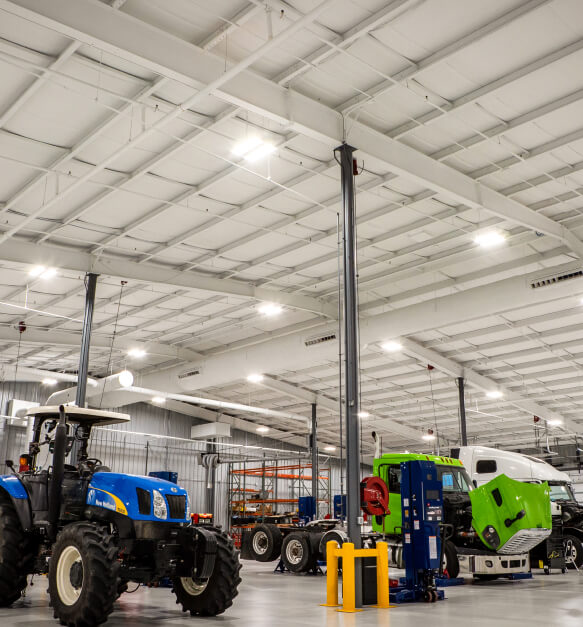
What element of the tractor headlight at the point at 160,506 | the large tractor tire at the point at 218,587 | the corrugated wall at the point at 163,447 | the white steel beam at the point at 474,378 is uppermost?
the white steel beam at the point at 474,378

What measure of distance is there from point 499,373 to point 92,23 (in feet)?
72.2

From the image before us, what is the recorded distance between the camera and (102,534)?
7805 mm

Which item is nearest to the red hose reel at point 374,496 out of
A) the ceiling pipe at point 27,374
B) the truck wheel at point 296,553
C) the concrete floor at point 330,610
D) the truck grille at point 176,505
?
the concrete floor at point 330,610

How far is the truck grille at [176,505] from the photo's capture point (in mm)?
8789

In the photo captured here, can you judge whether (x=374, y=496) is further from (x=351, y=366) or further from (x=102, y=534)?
(x=102, y=534)

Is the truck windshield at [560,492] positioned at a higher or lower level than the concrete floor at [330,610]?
higher

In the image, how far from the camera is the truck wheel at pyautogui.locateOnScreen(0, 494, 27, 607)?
340 inches

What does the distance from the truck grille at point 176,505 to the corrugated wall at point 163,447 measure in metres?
23.3

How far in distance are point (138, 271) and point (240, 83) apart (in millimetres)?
8870

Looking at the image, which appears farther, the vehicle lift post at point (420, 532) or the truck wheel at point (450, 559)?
the truck wheel at point (450, 559)

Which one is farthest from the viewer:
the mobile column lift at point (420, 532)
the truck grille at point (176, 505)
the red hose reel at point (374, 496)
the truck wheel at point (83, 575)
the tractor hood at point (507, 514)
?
the tractor hood at point (507, 514)

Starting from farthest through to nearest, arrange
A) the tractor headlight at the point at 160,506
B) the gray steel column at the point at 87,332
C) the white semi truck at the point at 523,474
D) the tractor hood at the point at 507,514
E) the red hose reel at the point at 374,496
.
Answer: the gray steel column at the point at 87,332
the white semi truck at the point at 523,474
the tractor hood at the point at 507,514
the red hose reel at the point at 374,496
the tractor headlight at the point at 160,506

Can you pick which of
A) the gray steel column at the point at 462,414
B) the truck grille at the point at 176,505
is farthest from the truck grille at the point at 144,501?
the gray steel column at the point at 462,414

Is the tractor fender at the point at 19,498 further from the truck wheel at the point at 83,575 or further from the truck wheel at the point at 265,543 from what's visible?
the truck wheel at the point at 265,543
